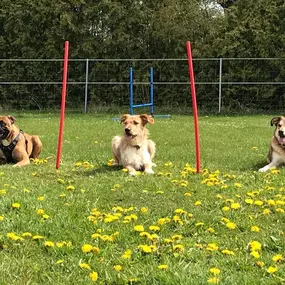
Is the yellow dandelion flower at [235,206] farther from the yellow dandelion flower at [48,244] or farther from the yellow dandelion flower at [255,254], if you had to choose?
the yellow dandelion flower at [48,244]

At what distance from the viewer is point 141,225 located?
432 centimetres

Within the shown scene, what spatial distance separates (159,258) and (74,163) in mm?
4741

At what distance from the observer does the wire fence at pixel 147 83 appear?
72.0 ft

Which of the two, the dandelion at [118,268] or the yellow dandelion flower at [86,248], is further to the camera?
the yellow dandelion flower at [86,248]

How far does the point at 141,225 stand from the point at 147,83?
58.8ft

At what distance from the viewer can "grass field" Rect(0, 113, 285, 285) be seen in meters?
3.31

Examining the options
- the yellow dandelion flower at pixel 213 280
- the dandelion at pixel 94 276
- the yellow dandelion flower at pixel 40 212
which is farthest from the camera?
the yellow dandelion flower at pixel 40 212

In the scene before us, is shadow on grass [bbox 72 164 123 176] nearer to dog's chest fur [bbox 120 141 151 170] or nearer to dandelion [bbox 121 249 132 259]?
dog's chest fur [bbox 120 141 151 170]

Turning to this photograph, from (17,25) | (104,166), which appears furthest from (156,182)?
(17,25)

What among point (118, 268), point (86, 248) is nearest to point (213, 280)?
point (118, 268)

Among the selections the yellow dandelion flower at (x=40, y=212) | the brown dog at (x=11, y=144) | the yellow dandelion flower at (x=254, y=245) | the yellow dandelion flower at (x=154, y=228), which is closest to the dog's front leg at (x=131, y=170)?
the brown dog at (x=11, y=144)

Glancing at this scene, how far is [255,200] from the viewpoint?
5.18m

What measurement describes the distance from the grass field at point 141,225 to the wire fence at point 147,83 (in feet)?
48.4

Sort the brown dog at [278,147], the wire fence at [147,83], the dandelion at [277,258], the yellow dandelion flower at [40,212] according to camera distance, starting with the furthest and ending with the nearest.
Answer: the wire fence at [147,83] < the brown dog at [278,147] < the yellow dandelion flower at [40,212] < the dandelion at [277,258]
